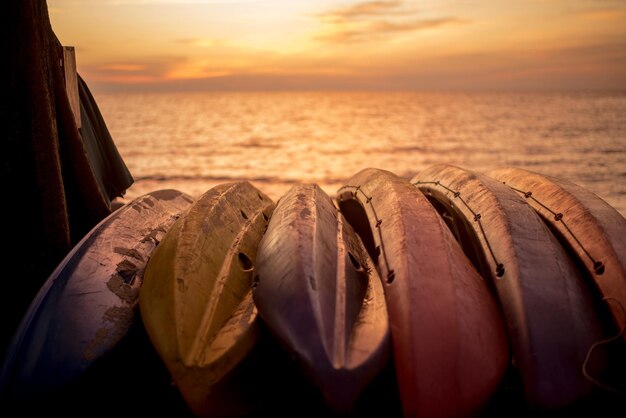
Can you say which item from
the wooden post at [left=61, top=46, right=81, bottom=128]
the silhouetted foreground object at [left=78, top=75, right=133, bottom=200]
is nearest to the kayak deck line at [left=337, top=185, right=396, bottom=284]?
the silhouetted foreground object at [left=78, top=75, right=133, bottom=200]

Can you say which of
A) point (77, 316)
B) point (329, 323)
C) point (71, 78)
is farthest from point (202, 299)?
point (71, 78)

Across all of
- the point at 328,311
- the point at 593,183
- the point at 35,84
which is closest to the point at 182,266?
the point at 328,311

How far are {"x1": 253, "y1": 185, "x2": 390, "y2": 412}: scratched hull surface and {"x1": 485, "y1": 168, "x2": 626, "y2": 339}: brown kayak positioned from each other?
4.31ft

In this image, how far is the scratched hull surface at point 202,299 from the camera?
2559 millimetres

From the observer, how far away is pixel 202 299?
9.79 ft

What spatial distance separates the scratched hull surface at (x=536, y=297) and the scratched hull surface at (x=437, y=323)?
129mm

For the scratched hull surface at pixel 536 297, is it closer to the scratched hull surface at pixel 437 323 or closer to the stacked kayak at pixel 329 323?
the stacked kayak at pixel 329 323

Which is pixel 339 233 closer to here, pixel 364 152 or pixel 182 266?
pixel 182 266

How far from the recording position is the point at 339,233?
148 inches

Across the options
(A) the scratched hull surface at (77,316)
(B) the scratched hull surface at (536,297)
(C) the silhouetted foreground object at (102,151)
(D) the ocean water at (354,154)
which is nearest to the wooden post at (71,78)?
(C) the silhouetted foreground object at (102,151)

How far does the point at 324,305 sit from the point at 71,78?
336cm

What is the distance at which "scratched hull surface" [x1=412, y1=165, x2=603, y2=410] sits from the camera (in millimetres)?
2668

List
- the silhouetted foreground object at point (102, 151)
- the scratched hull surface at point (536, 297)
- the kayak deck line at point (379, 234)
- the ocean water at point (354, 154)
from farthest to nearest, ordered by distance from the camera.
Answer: the ocean water at point (354, 154) < the silhouetted foreground object at point (102, 151) < the kayak deck line at point (379, 234) < the scratched hull surface at point (536, 297)

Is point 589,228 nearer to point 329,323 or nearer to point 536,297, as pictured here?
point 536,297
